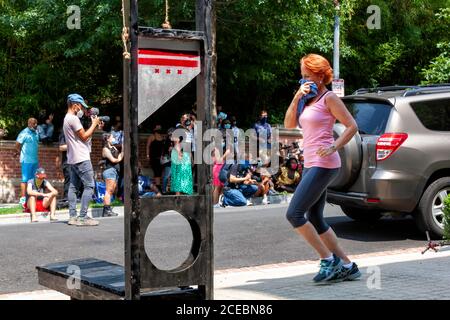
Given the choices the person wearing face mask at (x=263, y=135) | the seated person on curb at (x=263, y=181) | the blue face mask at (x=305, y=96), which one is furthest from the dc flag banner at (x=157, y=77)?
the person wearing face mask at (x=263, y=135)

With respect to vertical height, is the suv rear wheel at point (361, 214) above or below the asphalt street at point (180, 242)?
above

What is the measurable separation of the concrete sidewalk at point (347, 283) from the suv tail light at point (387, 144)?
150 centimetres

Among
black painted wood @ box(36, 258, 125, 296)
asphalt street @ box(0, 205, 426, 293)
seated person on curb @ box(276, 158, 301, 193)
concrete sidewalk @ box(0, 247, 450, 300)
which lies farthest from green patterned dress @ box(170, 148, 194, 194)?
black painted wood @ box(36, 258, 125, 296)

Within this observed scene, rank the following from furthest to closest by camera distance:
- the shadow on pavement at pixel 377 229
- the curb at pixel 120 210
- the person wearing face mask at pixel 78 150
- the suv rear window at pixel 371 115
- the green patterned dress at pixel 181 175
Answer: the green patterned dress at pixel 181 175, the curb at pixel 120 210, the person wearing face mask at pixel 78 150, the shadow on pavement at pixel 377 229, the suv rear window at pixel 371 115

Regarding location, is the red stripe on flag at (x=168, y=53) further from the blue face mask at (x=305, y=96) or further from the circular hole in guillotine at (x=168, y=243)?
the circular hole in guillotine at (x=168, y=243)

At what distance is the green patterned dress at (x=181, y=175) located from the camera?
15859mm

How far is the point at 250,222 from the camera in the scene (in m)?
12.0

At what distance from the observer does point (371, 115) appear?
9.97 metres

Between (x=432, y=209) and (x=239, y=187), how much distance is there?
21.7ft

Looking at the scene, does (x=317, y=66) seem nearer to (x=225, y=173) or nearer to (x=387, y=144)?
(x=387, y=144)

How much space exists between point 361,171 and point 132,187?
5267 millimetres

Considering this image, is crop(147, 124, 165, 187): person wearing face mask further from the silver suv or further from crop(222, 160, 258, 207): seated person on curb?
the silver suv

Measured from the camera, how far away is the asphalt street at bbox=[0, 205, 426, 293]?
882 cm

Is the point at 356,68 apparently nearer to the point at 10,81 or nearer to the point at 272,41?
the point at 272,41
